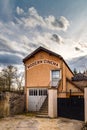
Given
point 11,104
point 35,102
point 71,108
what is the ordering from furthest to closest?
point 35,102, point 11,104, point 71,108

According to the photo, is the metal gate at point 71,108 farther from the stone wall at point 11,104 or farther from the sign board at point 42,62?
the sign board at point 42,62

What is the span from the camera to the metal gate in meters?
19.9

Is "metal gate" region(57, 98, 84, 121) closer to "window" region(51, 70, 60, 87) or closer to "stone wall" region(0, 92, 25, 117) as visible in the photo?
"window" region(51, 70, 60, 87)

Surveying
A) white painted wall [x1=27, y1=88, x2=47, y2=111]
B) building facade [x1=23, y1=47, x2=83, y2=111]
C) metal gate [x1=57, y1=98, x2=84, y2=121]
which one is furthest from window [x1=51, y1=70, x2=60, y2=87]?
metal gate [x1=57, y1=98, x2=84, y2=121]

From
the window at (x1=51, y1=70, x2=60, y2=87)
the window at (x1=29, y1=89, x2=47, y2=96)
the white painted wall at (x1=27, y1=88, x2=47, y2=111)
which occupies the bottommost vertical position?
the white painted wall at (x1=27, y1=88, x2=47, y2=111)

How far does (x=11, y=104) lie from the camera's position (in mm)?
24359

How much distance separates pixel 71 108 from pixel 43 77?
8.08 metres

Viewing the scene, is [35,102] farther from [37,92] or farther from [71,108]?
[71,108]

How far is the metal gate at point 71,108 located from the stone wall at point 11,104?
18.0ft

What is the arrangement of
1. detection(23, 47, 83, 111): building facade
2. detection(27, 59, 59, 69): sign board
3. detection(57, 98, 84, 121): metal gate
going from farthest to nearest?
detection(27, 59, 59, 69): sign board, detection(23, 47, 83, 111): building facade, detection(57, 98, 84, 121): metal gate

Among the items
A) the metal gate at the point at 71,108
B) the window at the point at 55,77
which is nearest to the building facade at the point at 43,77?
the window at the point at 55,77

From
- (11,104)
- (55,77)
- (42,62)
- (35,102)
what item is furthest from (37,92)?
(11,104)

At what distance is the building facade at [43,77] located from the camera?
1067 inches

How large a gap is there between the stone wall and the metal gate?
549cm
